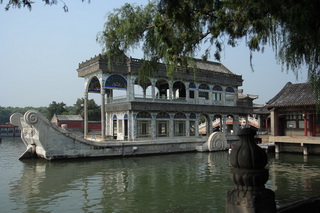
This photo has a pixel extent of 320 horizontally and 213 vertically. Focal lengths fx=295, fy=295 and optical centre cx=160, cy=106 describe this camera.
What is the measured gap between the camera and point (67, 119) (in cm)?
3900

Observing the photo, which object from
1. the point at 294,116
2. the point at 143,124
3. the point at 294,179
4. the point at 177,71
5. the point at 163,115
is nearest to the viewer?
the point at 294,179

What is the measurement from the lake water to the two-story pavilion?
558cm

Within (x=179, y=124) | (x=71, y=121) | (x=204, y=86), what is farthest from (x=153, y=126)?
(x=71, y=121)

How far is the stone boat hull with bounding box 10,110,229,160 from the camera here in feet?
53.8

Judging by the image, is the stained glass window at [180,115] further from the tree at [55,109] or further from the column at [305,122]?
the tree at [55,109]

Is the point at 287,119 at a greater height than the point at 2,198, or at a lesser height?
greater

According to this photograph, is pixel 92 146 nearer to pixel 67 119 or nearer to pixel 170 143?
pixel 170 143

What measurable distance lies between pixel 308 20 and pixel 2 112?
82.2 metres

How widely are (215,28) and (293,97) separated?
53.9ft

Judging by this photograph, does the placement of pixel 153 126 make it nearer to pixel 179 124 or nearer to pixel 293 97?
pixel 179 124

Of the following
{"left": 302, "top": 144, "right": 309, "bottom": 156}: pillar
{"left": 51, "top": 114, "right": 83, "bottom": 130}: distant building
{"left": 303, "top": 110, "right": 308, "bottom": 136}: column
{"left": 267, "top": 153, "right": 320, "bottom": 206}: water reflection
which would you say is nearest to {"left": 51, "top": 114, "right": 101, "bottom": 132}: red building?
{"left": 51, "top": 114, "right": 83, "bottom": 130}: distant building

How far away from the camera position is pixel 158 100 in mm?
22766

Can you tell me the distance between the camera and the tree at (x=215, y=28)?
187 inches

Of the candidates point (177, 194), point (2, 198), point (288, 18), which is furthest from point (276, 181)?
point (2, 198)
